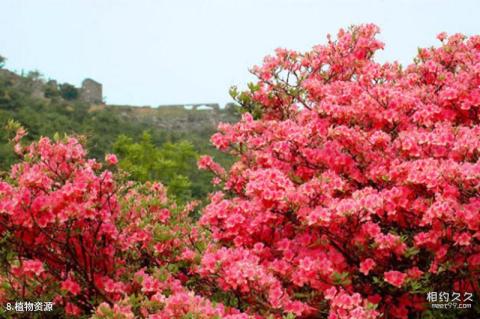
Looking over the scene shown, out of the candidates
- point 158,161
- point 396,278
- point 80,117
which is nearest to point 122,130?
point 80,117

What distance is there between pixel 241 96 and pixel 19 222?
2742 mm

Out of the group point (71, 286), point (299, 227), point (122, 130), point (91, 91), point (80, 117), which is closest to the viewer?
point (71, 286)

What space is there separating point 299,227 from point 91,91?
130ft

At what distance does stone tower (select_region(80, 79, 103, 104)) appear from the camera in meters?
40.9

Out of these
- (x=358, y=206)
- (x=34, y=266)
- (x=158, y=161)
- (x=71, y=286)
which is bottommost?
(x=71, y=286)

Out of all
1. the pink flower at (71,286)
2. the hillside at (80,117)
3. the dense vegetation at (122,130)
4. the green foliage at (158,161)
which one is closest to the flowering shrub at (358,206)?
the pink flower at (71,286)

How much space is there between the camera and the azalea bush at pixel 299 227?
3.96 m

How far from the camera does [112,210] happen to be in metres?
4.50

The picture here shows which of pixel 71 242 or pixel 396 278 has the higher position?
pixel 71 242

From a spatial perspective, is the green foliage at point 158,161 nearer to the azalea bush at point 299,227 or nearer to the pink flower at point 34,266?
the azalea bush at point 299,227

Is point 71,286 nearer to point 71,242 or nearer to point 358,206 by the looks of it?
point 71,242

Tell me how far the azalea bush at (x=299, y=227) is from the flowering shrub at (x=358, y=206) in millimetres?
11

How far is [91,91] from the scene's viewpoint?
138 feet

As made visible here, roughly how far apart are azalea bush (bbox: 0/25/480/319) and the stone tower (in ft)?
121
